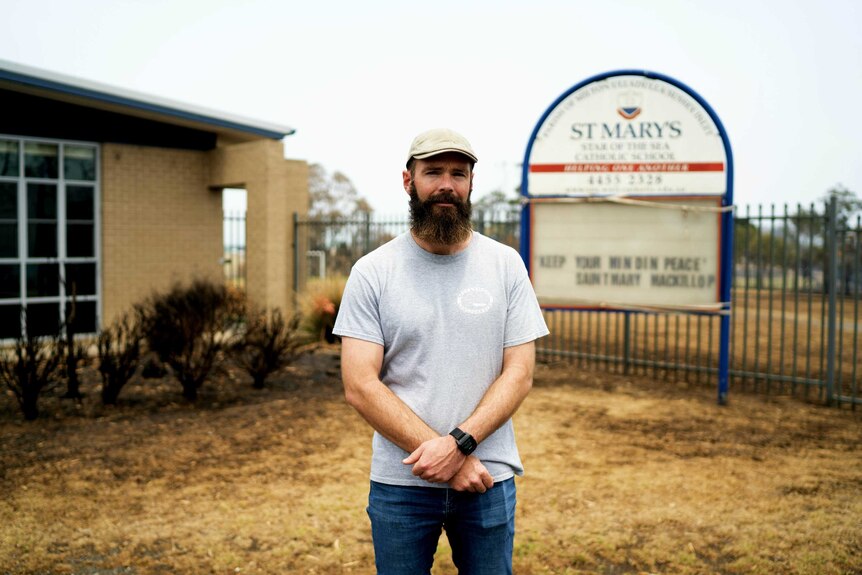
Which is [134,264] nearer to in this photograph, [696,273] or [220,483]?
[220,483]

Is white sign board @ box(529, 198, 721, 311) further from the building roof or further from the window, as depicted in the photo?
the window

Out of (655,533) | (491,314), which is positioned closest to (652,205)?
(655,533)

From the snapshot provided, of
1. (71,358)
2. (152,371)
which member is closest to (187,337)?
(71,358)

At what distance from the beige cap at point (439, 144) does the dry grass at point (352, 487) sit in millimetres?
2444

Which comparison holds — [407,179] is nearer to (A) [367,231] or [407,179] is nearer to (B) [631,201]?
(B) [631,201]

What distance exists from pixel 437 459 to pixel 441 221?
76 cm

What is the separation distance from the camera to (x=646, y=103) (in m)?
7.68

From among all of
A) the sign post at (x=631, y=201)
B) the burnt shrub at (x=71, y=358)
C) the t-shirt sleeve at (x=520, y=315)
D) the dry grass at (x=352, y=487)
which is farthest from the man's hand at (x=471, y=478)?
the sign post at (x=631, y=201)

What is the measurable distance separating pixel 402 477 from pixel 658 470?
3774 mm

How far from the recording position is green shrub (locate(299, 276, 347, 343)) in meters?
10.8

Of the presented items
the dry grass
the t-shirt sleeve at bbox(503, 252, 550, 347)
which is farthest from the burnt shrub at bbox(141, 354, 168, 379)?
the t-shirt sleeve at bbox(503, 252, 550, 347)

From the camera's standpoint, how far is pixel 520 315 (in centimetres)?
234

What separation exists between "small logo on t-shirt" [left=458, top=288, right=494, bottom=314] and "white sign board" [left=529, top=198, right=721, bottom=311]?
601 centimetres

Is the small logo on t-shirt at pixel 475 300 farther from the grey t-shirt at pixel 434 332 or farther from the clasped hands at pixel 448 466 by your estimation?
the clasped hands at pixel 448 466
